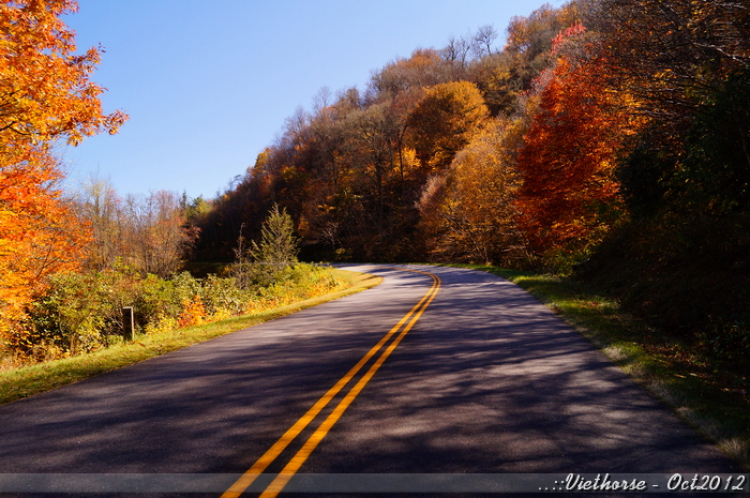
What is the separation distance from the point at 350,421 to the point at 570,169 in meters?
19.8

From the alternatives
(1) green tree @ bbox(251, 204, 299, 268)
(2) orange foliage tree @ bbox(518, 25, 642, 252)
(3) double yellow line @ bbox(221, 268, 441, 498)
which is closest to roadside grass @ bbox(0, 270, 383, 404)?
(3) double yellow line @ bbox(221, 268, 441, 498)

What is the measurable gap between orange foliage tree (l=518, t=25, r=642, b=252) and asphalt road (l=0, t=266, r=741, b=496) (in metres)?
14.6

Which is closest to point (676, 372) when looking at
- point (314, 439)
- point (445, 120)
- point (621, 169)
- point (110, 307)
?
point (314, 439)

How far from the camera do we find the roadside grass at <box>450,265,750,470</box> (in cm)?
444

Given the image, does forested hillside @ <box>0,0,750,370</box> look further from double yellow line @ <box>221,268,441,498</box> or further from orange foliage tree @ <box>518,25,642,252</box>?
double yellow line @ <box>221,268,441,498</box>

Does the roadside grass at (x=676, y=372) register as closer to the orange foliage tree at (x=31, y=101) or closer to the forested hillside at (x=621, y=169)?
the forested hillside at (x=621, y=169)

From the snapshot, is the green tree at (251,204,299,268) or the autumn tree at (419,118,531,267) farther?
the autumn tree at (419,118,531,267)

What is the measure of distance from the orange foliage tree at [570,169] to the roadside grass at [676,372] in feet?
31.1

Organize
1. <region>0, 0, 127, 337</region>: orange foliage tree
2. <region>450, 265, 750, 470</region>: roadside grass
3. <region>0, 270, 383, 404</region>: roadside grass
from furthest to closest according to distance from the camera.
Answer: <region>0, 0, 127, 337</region>: orange foliage tree → <region>0, 270, 383, 404</region>: roadside grass → <region>450, 265, 750, 470</region>: roadside grass

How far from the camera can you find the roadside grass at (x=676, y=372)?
4.44m

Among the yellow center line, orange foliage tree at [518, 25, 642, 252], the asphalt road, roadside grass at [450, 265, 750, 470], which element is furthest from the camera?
orange foliage tree at [518, 25, 642, 252]

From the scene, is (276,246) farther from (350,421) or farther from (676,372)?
(350,421)

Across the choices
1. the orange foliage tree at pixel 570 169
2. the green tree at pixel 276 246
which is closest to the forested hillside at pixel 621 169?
the orange foliage tree at pixel 570 169

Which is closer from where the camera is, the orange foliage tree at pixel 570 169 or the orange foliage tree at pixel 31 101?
the orange foliage tree at pixel 31 101
